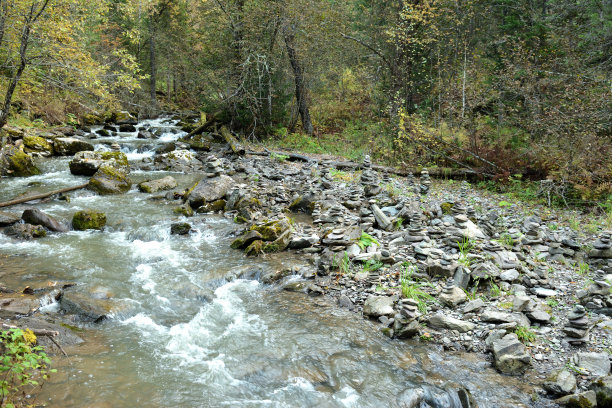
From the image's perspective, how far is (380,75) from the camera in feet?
63.8

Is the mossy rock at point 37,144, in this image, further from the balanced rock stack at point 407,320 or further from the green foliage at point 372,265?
the balanced rock stack at point 407,320

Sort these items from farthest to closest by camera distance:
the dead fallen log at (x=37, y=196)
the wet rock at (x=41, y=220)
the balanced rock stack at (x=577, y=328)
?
the dead fallen log at (x=37, y=196) < the wet rock at (x=41, y=220) < the balanced rock stack at (x=577, y=328)

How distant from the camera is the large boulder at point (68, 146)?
1576 cm

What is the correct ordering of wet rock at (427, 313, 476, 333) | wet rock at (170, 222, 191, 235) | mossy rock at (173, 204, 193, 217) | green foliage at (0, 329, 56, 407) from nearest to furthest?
green foliage at (0, 329, 56, 407) < wet rock at (427, 313, 476, 333) < wet rock at (170, 222, 191, 235) < mossy rock at (173, 204, 193, 217)

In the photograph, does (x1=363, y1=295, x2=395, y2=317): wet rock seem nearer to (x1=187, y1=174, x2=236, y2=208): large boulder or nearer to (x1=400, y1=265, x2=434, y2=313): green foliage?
(x1=400, y1=265, x2=434, y2=313): green foliage

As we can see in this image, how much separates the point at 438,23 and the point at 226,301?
15.9 meters

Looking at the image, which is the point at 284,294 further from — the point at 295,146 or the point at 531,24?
the point at 531,24

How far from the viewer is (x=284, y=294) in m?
6.33

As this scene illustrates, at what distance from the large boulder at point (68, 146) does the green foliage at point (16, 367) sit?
568 inches

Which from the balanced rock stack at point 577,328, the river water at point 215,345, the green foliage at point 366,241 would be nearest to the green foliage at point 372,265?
the green foliage at point 366,241

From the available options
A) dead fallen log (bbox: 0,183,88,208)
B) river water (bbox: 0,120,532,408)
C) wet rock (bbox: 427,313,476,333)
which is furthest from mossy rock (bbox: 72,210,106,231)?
wet rock (bbox: 427,313,476,333)

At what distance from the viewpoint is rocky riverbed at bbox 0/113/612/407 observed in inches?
174

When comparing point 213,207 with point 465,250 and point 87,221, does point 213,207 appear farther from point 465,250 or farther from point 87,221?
point 465,250

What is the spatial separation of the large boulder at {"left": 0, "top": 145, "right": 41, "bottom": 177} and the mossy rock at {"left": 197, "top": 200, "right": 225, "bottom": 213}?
24.2 ft
